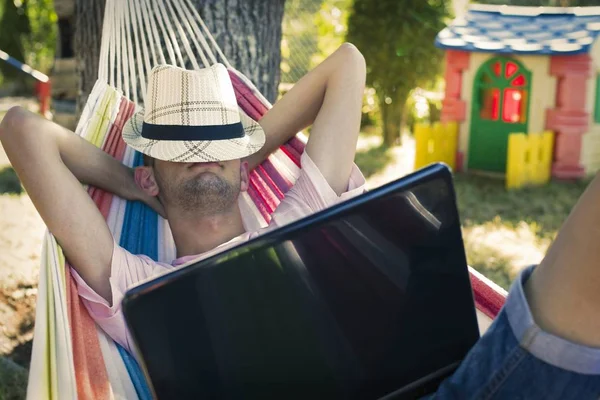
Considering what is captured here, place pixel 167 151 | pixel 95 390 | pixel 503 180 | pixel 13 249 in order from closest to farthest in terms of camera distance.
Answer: pixel 95 390, pixel 167 151, pixel 13 249, pixel 503 180

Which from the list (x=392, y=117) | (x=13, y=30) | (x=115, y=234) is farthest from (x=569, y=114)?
(x=13, y=30)

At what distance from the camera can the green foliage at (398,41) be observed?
7219 millimetres

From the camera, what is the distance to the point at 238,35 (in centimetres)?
289

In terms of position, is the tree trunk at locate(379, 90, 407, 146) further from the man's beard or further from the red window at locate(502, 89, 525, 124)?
the man's beard

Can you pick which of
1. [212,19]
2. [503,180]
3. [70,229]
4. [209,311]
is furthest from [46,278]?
[503,180]

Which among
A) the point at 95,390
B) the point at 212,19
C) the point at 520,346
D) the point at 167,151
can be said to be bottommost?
the point at 95,390

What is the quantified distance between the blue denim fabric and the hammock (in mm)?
373

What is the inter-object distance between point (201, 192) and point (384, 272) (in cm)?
72

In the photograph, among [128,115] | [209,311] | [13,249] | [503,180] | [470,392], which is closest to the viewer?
[209,311]

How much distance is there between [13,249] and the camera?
13.9 feet

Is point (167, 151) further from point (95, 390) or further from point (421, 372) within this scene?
point (421, 372)

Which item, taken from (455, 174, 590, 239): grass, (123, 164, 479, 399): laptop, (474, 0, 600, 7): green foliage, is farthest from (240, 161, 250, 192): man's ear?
(474, 0, 600, 7): green foliage

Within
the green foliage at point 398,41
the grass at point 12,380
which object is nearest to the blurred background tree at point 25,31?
the green foliage at point 398,41

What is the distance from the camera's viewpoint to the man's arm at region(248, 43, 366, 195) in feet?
6.52
